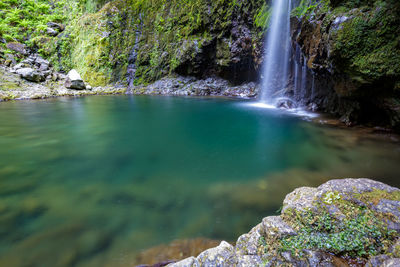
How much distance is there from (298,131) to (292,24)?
707cm

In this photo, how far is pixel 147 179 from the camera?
14.3 feet

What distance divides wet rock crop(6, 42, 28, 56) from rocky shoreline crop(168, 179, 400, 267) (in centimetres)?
3315

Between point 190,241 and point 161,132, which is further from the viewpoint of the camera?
point 161,132

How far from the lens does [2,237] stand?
106 inches

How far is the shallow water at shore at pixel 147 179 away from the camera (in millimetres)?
2723

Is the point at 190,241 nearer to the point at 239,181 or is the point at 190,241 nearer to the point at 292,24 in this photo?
the point at 239,181

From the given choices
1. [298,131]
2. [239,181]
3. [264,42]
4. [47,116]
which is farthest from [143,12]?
[239,181]

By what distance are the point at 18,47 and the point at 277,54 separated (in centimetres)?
3029

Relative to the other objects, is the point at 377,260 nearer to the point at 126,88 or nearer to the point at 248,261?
the point at 248,261

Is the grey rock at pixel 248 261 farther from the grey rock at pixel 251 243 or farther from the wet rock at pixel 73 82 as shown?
the wet rock at pixel 73 82

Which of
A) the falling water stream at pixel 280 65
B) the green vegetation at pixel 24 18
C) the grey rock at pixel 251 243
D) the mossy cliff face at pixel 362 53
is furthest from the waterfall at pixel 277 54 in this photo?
the green vegetation at pixel 24 18

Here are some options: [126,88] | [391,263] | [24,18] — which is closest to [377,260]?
[391,263]

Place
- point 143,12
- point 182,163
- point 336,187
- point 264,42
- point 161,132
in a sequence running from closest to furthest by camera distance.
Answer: point 336,187, point 182,163, point 161,132, point 264,42, point 143,12

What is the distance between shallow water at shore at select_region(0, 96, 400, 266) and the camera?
2.72 m
